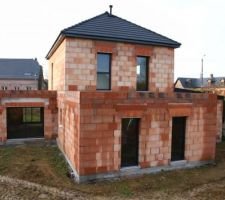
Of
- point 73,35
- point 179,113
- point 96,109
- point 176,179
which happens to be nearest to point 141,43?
point 73,35

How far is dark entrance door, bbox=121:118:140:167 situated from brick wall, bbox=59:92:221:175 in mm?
240

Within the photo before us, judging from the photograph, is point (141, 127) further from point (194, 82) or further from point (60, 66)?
point (194, 82)

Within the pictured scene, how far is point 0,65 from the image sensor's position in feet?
138

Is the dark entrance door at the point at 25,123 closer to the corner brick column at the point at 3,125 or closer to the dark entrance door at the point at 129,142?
the corner brick column at the point at 3,125

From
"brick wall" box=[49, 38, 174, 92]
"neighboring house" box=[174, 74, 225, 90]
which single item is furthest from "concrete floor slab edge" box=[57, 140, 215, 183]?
"neighboring house" box=[174, 74, 225, 90]

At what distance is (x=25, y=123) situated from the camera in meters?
15.8

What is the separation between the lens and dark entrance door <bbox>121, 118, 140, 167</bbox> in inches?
393

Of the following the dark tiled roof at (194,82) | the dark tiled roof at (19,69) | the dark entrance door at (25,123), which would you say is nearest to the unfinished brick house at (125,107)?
the dark entrance door at (25,123)

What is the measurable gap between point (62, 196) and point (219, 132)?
13387 mm

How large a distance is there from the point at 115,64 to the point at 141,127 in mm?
4066

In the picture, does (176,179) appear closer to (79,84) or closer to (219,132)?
(79,84)

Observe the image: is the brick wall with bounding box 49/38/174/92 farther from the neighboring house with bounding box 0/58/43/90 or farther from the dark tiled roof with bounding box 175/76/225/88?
the dark tiled roof with bounding box 175/76/225/88

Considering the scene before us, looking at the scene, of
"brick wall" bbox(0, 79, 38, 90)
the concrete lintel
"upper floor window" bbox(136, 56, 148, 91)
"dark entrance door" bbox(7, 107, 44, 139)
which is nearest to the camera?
"upper floor window" bbox(136, 56, 148, 91)

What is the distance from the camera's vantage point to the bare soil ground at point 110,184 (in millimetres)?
8109
